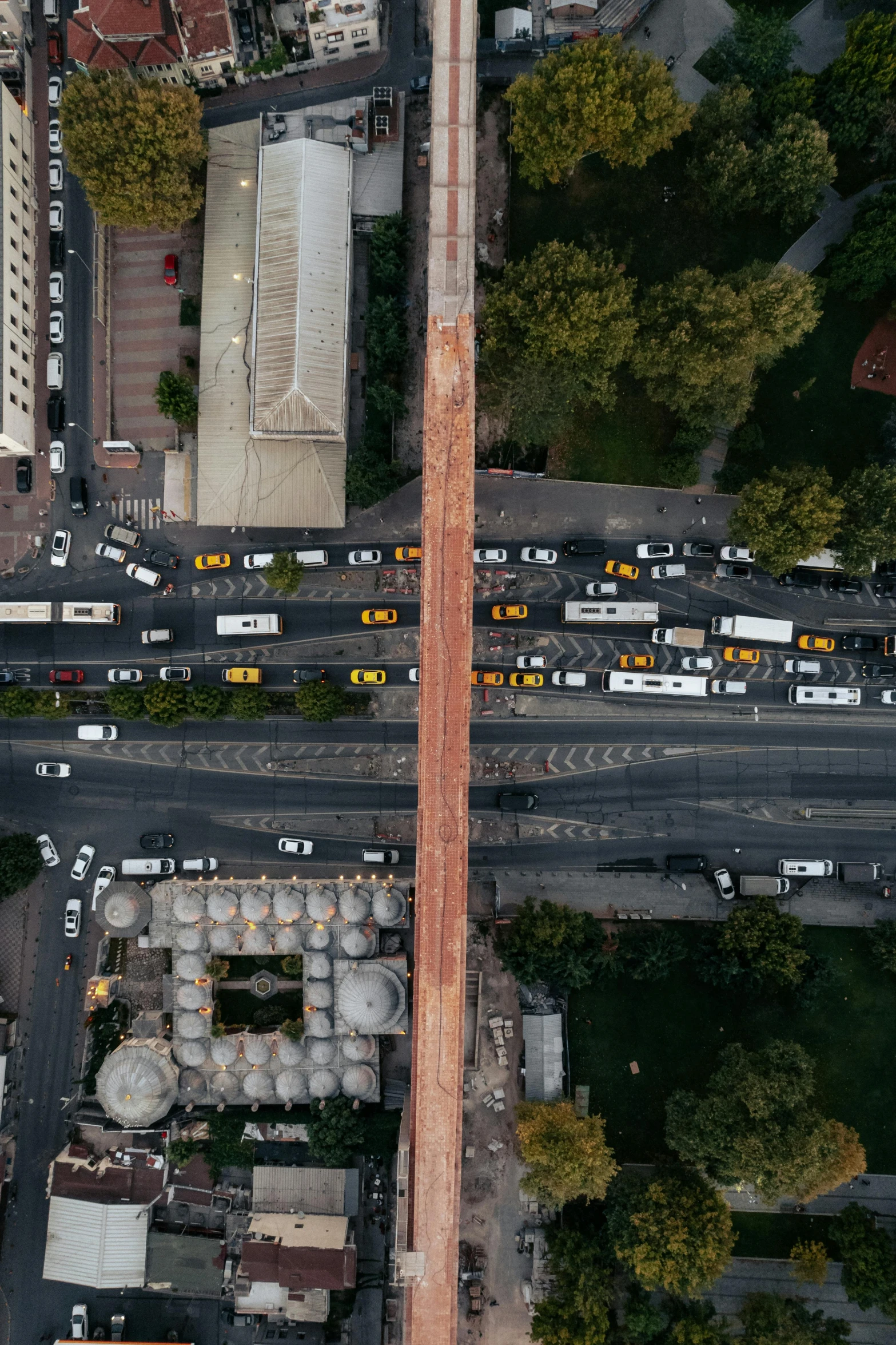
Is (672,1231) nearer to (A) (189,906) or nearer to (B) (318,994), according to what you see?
(B) (318,994)

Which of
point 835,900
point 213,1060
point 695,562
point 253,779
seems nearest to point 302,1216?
point 213,1060

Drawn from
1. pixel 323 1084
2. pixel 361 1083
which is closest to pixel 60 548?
pixel 323 1084

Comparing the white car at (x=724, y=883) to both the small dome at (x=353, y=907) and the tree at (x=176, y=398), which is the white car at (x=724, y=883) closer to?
the small dome at (x=353, y=907)

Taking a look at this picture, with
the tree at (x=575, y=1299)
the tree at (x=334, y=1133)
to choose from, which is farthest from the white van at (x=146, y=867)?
the tree at (x=575, y=1299)

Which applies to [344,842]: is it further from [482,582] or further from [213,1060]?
[482,582]

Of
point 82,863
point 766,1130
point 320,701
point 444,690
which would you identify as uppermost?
point 320,701
